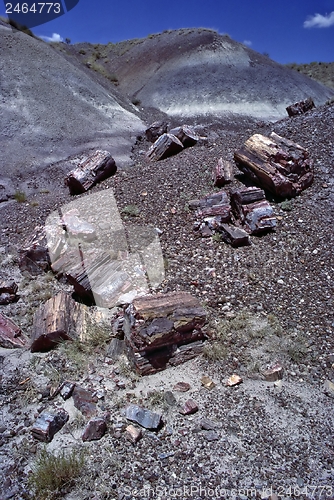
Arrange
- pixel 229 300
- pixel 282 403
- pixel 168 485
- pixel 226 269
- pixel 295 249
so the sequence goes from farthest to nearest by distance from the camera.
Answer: pixel 295 249 < pixel 226 269 < pixel 229 300 < pixel 282 403 < pixel 168 485

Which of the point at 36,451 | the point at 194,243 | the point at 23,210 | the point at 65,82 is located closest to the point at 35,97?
the point at 65,82

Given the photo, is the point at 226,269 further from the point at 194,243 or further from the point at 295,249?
the point at 295,249

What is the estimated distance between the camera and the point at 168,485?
9.93 feet

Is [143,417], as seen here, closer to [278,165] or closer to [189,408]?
[189,408]

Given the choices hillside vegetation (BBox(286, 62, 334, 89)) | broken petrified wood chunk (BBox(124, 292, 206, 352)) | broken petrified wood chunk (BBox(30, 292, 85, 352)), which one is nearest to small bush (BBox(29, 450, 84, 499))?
broken petrified wood chunk (BBox(124, 292, 206, 352))

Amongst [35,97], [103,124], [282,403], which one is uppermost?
[35,97]

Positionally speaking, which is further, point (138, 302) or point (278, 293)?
point (278, 293)

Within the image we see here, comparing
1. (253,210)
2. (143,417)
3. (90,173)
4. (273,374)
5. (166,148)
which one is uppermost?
(166,148)

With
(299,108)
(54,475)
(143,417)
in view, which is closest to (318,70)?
(299,108)

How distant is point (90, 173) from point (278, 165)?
168 inches

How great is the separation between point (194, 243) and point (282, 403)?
3.08m

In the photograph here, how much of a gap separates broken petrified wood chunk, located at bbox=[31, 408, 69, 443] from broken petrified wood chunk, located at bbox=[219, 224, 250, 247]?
358cm

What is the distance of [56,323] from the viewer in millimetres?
4527

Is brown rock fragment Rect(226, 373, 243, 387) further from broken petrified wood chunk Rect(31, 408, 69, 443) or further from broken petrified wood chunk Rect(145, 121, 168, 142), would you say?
broken petrified wood chunk Rect(145, 121, 168, 142)
